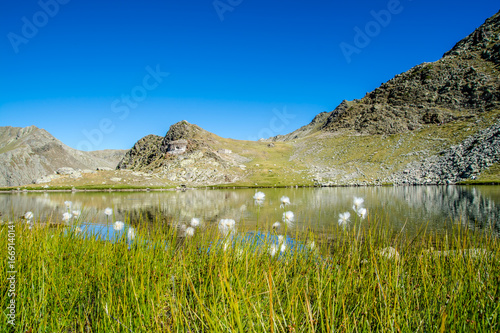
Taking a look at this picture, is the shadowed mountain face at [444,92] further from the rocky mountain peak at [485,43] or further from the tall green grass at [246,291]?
the tall green grass at [246,291]

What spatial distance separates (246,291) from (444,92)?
15125cm

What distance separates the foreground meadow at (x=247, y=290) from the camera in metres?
3.22

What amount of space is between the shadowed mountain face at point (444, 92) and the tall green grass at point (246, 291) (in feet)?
430

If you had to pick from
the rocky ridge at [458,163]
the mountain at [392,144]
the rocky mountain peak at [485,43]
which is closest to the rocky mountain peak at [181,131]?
the mountain at [392,144]

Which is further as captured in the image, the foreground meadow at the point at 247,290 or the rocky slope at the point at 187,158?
the rocky slope at the point at 187,158

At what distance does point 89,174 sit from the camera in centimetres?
9219

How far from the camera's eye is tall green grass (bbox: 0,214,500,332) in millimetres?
3208

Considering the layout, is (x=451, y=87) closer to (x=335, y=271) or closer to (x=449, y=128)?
(x=449, y=128)

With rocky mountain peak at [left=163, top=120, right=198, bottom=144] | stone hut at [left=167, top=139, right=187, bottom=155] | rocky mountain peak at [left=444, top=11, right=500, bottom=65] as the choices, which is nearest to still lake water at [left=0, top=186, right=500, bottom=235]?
stone hut at [left=167, top=139, right=187, bottom=155]

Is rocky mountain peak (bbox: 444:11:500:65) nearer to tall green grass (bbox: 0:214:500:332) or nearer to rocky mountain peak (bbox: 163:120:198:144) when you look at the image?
rocky mountain peak (bbox: 163:120:198:144)

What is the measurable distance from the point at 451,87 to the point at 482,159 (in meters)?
63.3

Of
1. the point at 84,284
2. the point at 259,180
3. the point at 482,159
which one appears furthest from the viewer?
the point at 259,180

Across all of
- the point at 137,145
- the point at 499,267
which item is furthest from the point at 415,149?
the point at 137,145

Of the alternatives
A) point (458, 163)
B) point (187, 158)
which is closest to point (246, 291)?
point (458, 163)
